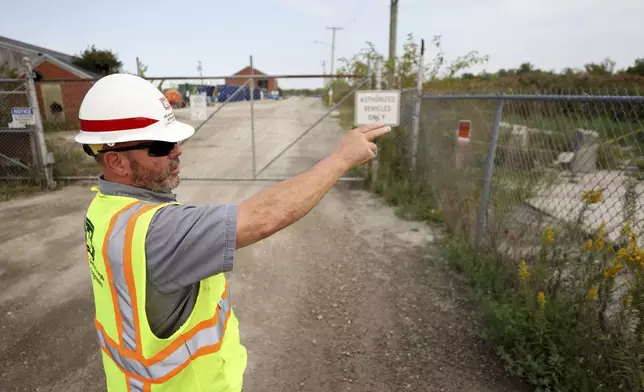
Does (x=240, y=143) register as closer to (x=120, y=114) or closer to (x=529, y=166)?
(x=529, y=166)

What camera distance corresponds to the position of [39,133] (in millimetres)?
7754

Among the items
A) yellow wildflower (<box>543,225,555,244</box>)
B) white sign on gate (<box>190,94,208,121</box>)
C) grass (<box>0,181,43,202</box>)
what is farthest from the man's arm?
grass (<box>0,181,43,202</box>)

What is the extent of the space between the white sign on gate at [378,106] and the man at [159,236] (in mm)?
5449

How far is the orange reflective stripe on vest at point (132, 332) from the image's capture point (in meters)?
1.17

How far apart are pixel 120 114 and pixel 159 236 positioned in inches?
18.4

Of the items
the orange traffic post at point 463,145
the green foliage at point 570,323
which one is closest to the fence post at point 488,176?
the orange traffic post at point 463,145

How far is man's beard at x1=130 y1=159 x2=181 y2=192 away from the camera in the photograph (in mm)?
1366

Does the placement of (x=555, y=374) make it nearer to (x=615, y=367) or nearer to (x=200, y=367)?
(x=615, y=367)

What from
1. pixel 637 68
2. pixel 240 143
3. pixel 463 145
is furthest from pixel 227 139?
pixel 637 68

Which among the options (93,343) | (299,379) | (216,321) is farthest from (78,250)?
(216,321)

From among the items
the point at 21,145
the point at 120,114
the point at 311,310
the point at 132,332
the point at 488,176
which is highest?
the point at 120,114

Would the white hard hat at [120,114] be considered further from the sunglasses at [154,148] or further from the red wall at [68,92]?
the red wall at [68,92]

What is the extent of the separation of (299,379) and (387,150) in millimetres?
5772

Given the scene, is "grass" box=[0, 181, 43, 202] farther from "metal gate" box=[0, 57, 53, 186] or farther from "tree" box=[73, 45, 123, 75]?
"tree" box=[73, 45, 123, 75]
